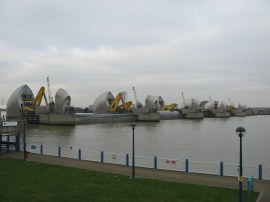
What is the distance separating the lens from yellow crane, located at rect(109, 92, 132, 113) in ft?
419

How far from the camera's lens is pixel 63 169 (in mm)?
17594

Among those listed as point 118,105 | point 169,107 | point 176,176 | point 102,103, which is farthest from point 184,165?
point 169,107

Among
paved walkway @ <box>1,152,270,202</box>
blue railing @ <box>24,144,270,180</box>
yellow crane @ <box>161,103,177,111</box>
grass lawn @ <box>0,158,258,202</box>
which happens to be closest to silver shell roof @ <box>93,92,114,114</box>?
yellow crane @ <box>161,103,177,111</box>

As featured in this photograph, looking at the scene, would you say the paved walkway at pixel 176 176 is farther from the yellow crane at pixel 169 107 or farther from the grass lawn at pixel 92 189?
the yellow crane at pixel 169 107

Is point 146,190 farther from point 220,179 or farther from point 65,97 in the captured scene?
point 65,97

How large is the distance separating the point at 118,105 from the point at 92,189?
390 ft

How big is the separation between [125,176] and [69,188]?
3493 mm

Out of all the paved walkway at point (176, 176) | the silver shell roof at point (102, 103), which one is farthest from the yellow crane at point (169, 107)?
the paved walkway at point (176, 176)

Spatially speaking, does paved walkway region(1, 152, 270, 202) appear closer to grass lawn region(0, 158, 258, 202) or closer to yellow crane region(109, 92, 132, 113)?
grass lawn region(0, 158, 258, 202)

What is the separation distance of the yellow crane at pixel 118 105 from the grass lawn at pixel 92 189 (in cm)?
11056

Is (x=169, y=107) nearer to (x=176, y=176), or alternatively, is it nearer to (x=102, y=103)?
(x=102, y=103)

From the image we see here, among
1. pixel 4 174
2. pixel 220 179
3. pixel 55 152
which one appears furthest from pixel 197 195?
pixel 55 152

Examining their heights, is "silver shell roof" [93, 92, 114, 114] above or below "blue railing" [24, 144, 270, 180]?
above

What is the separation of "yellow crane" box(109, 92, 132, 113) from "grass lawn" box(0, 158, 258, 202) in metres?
111
